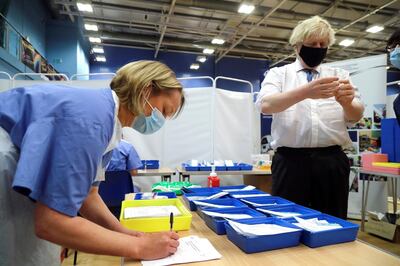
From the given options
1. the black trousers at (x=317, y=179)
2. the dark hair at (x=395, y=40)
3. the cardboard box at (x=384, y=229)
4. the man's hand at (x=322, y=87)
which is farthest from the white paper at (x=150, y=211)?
the cardboard box at (x=384, y=229)

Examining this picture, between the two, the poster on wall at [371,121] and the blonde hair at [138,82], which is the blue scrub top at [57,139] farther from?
the poster on wall at [371,121]

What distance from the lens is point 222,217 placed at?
38.0 inches

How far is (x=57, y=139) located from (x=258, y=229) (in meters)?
0.59

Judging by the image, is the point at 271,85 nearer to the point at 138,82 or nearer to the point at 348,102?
the point at 348,102

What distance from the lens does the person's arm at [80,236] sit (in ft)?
1.98

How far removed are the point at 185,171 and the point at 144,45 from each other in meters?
7.28

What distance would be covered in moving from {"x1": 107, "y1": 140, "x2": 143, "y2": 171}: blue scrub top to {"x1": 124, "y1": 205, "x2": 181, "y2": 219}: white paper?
1620 millimetres

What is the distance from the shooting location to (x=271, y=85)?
1500mm

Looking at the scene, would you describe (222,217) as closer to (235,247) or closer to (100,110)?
(235,247)

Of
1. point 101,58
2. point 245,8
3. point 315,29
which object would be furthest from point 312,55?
point 101,58

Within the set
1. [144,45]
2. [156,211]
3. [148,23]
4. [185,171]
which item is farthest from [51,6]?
[156,211]

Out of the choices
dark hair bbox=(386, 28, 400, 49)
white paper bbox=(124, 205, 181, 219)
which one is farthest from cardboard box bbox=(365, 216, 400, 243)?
white paper bbox=(124, 205, 181, 219)

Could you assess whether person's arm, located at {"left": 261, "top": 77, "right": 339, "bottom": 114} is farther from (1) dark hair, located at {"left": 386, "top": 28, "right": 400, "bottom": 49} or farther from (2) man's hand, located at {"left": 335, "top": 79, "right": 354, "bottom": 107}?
(1) dark hair, located at {"left": 386, "top": 28, "right": 400, "bottom": 49}

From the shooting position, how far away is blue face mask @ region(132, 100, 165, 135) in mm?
936
